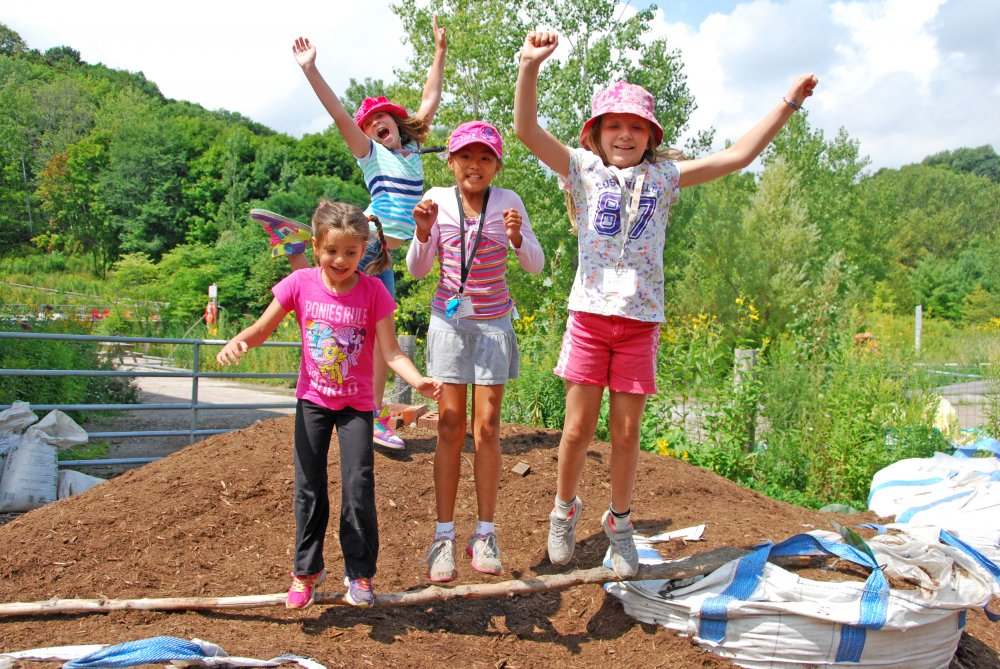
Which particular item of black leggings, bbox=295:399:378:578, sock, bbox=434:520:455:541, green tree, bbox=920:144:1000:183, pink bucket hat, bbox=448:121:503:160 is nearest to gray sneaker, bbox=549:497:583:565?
sock, bbox=434:520:455:541

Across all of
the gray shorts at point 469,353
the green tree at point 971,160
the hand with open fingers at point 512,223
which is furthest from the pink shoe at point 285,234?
the green tree at point 971,160

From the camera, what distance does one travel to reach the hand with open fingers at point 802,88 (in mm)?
3275

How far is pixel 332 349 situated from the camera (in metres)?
3.16

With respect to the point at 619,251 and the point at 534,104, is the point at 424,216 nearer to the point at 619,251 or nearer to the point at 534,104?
the point at 534,104

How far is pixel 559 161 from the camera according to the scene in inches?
133

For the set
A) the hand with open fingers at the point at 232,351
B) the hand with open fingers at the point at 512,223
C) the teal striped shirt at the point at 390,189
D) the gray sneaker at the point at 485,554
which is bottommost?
the gray sneaker at the point at 485,554

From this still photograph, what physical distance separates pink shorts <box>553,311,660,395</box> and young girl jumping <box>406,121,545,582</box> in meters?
0.32

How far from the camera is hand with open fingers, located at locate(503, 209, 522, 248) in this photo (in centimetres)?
330

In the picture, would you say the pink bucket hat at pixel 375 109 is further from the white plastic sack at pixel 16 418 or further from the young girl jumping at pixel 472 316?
the white plastic sack at pixel 16 418

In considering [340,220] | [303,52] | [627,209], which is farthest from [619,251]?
[303,52]

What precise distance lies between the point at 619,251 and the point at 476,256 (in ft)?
2.10

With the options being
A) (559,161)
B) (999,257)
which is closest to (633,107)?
(559,161)

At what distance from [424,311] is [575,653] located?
1288 centimetres

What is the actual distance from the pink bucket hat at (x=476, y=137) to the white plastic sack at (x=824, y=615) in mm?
2127
